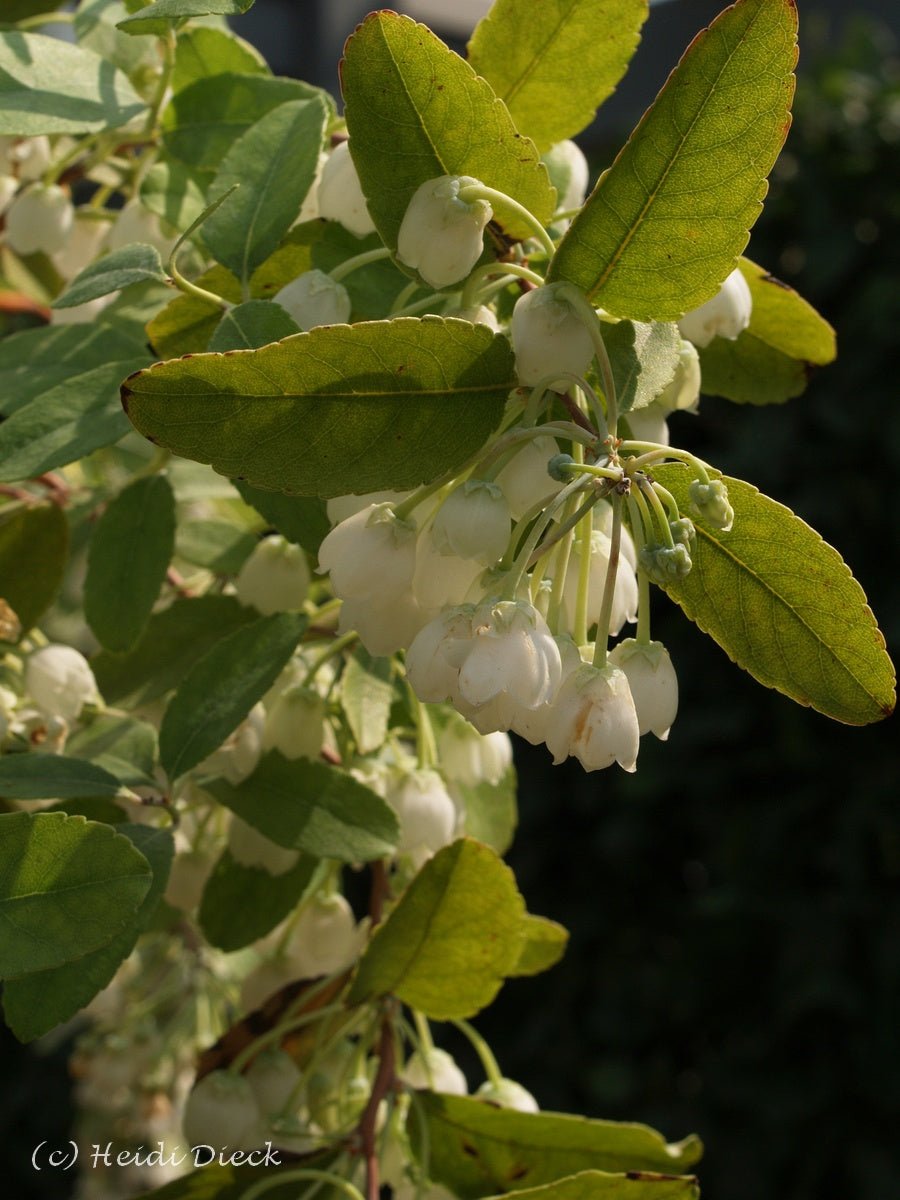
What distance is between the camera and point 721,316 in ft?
2.13

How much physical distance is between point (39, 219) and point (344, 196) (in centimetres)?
35

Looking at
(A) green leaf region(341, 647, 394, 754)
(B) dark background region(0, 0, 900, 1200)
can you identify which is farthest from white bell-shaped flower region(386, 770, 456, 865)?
(B) dark background region(0, 0, 900, 1200)

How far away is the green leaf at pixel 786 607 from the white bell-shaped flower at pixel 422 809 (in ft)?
0.95

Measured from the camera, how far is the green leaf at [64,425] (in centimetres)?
63

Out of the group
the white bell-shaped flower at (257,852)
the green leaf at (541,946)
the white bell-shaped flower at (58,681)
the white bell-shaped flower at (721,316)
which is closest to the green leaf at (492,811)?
the green leaf at (541,946)

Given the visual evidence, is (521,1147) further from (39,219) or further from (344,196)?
(39,219)

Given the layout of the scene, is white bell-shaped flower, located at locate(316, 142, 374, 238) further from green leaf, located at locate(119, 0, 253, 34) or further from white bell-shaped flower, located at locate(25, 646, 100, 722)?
white bell-shaped flower, located at locate(25, 646, 100, 722)

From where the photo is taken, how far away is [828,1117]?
7.64ft

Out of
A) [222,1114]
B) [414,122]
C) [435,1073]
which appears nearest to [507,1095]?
[435,1073]

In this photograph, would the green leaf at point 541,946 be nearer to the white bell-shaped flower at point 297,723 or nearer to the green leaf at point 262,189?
the white bell-shaped flower at point 297,723

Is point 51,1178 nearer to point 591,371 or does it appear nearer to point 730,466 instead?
point 730,466

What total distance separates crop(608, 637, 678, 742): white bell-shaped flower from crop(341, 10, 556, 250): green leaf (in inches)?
7.4

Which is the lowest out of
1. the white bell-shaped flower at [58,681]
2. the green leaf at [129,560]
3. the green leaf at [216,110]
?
the white bell-shaped flower at [58,681]

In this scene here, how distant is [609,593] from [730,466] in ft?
6.90
